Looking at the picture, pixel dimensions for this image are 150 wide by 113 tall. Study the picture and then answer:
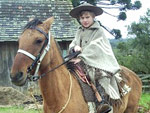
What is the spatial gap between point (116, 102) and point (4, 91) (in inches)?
365

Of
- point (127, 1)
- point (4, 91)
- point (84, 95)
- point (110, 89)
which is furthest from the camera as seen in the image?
point (127, 1)

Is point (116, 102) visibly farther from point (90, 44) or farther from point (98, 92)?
point (90, 44)

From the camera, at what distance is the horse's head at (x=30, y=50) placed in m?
4.45

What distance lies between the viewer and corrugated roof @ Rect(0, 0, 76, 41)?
1764 cm

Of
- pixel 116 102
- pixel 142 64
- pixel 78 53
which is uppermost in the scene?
pixel 78 53

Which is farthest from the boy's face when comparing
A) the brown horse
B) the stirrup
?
the stirrup

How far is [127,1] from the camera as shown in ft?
109

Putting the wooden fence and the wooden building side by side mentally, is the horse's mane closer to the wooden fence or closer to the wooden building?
the wooden building

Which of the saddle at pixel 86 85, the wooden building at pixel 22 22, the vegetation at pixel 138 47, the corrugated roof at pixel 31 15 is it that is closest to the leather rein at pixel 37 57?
the saddle at pixel 86 85

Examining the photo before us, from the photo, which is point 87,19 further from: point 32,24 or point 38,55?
point 38,55

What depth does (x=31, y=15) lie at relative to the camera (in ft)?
61.6

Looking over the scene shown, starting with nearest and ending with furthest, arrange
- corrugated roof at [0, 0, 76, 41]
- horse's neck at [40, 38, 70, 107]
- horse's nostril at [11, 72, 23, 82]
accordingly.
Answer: horse's nostril at [11, 72, 23, 82] < horse's neck at [40, 38, 70, 107] < corrugated roof at [0, 0, 76, 41]

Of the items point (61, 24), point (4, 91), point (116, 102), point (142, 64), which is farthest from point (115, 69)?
point (142, 64)

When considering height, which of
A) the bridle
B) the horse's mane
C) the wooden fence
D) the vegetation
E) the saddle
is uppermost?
the horse's mane
